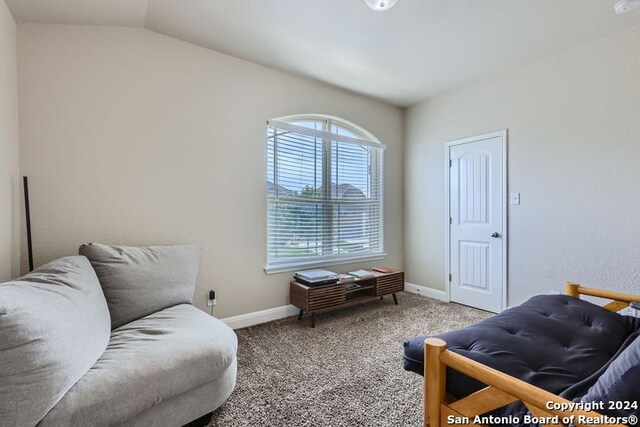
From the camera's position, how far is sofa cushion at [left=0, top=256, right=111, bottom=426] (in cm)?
104

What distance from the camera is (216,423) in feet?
5.24

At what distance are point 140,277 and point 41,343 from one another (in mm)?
886

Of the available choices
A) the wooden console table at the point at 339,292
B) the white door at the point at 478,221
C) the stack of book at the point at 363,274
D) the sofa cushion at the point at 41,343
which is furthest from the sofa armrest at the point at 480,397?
the white door at the point at 478,221

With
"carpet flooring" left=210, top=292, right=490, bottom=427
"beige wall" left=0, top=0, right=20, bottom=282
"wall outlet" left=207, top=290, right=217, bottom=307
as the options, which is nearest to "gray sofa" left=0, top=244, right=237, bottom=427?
"carpet flooring" left=210, top=292, right=490, bottom=427

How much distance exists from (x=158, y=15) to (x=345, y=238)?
2.77 m

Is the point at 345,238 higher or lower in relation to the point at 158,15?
lower

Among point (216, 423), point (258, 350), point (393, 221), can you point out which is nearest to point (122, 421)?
point (216, 423)

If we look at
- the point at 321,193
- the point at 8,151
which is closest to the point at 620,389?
the point at 321,193

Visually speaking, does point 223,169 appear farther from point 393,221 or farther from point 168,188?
point 393,221

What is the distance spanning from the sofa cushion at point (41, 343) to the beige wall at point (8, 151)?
26.3 inches

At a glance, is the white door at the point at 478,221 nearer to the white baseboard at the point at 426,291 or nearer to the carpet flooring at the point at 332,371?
the white baseboard at the point at 426,291

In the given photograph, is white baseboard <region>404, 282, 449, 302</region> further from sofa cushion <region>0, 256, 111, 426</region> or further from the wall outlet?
sofa cushion <region>0, 256, 111, 426</region>

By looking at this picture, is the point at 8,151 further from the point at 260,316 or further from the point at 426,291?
the point at 426,291

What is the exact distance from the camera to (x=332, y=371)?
2.10m
